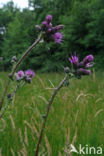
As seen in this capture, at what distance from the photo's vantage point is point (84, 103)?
2.29m

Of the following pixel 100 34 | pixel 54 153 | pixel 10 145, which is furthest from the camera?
pixel 100 34

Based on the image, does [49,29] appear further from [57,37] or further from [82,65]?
[82,65]

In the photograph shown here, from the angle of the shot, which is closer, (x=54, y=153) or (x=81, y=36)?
(x=54, y=153)

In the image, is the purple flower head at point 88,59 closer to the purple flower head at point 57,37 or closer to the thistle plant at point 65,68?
the thistle plant at point 65,68

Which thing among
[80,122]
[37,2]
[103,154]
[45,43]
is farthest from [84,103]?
[37,2]

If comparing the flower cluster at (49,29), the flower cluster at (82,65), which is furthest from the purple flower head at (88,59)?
the flower cluster at (49,29)

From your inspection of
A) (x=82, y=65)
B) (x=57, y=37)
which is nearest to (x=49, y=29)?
(x=57, y=37)

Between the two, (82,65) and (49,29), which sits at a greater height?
(49,29)

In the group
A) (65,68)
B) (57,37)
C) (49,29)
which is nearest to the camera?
(65,68)

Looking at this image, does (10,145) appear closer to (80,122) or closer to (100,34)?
(80,122)

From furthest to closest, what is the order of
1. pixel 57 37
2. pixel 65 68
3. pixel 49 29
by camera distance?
1. pixel 57 37
2. pixel 49 29
3. pixel 65 68

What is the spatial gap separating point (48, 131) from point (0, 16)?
97.6ft

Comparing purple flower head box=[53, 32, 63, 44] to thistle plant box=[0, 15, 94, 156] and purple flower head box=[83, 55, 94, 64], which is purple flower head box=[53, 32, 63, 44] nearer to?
thistle plant box=[0, 15, 94, 156]

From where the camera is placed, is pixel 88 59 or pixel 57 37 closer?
pixel 88 59
